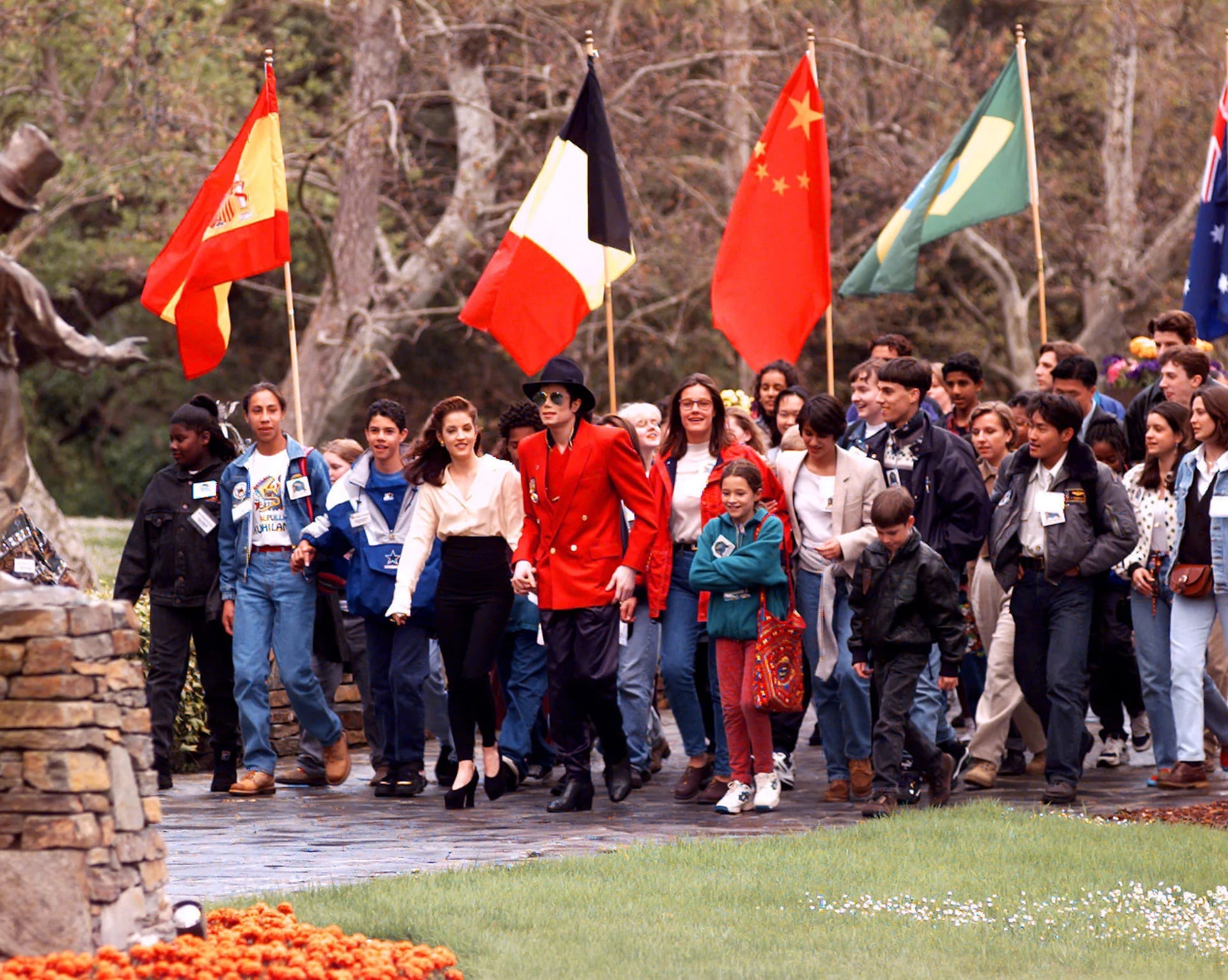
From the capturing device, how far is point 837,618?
31.7ft

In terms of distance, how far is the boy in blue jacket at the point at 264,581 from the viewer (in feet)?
33.2

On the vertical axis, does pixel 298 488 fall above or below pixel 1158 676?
above

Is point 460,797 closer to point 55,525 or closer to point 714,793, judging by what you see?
point 714,793

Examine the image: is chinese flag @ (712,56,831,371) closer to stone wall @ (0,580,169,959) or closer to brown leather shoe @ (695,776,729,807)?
brown leather shoe @ (695,776,729,807)

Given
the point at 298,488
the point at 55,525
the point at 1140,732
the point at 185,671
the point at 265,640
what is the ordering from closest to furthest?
the point at 265,640 < the point at 298,488 < the point at 185,671 < the point at 1140,732 < the point at 55,525

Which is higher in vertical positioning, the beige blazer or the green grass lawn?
the beige blazer

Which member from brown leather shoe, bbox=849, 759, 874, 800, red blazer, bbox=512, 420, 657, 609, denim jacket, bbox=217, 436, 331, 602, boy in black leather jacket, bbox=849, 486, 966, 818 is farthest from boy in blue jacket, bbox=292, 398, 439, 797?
boy in black leather jacket, bbox=849, 486, 966, 818

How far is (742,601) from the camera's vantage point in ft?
30.8

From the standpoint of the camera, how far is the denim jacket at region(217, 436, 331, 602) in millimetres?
10156

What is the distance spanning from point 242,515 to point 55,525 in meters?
7.56

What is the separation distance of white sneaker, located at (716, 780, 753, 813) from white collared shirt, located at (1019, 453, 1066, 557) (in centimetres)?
180

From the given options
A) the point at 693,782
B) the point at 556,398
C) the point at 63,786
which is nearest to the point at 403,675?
the point at 693,782

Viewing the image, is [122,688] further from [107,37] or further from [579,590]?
[107,37]

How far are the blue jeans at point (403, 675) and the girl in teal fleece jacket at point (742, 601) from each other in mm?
1565
